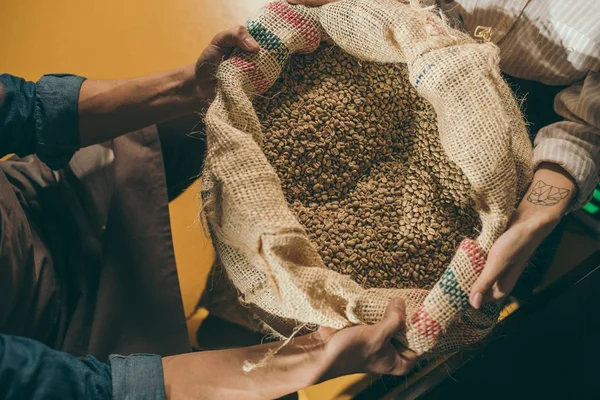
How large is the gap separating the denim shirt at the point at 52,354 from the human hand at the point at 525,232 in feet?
1.49

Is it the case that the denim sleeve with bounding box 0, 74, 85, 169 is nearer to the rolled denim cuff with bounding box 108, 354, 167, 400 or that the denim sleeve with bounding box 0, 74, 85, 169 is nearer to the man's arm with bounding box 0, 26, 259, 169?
the man's arm with bounding box 0, 26, 259, 169

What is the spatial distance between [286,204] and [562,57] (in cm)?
48

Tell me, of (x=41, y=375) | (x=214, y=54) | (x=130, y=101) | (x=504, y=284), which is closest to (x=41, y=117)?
(x=130, y=101)

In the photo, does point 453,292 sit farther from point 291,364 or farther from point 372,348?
point 291,364

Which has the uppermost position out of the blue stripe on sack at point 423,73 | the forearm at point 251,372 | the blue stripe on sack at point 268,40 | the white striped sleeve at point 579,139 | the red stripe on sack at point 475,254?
the blue stripe on sack at point 268,40

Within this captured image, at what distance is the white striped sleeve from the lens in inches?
30.5

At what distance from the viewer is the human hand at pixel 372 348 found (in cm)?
67

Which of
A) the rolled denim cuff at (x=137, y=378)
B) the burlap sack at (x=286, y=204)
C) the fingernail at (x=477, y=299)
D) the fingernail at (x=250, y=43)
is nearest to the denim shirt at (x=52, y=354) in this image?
the rolled denim cuff at (x=137, y=378)

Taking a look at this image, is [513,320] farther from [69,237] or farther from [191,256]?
[69,237]

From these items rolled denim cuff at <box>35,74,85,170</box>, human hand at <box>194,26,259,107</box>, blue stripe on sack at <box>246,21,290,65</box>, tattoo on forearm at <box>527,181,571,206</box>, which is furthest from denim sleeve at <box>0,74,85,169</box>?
tattoo on forearm at <box>527,181,571,206</box>

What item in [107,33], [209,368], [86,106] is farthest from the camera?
[107,33]

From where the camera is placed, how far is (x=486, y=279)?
0.67m

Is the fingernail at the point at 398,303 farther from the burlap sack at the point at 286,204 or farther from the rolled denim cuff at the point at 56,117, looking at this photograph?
the rolled denim cuff at the point at 56,117

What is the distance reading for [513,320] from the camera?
1.05 metres
